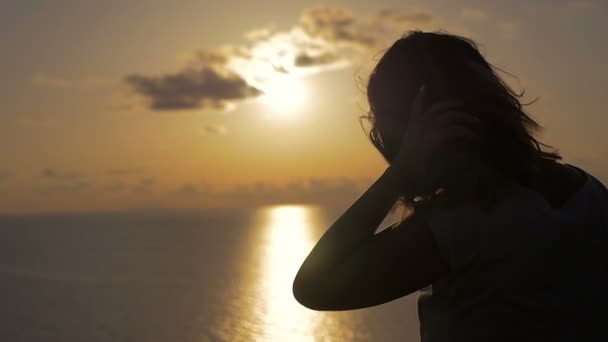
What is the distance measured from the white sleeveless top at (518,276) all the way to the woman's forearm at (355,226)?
24 cm

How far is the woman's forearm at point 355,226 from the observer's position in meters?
2.11

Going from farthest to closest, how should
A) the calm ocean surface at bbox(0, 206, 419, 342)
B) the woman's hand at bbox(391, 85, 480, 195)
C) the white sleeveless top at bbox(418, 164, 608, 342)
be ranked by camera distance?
the calm ocean surface at bbox(0, 206, 419, 342) < the woman's hand at bbox(391, 85, 480, 195) < the white sleeveless top at bbox(418, 164, 608, 342)

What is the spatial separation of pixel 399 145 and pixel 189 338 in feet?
370

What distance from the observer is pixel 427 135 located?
2119mm

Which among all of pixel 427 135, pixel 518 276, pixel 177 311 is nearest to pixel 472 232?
pixel 518 276

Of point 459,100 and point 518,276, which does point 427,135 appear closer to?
point 459,100

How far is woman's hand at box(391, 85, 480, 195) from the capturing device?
2062 mm

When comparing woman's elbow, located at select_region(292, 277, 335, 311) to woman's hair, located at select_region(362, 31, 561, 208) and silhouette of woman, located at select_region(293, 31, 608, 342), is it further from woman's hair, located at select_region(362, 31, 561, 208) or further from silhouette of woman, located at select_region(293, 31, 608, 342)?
woman's hair, located at select_region(362, 31, 561, 208)

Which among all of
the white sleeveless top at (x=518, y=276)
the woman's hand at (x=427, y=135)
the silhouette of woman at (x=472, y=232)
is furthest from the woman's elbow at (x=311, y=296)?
the woman's hand at (x=427, y=135)

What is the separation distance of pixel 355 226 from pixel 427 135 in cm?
37

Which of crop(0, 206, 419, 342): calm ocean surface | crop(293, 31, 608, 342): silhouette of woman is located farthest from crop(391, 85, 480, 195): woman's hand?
crop(0, 206, 419, 342): calm ocean surface

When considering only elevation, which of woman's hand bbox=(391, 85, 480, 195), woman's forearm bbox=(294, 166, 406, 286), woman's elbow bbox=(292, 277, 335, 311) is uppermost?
woman's hand bbox=(391, 85, 480, 195)

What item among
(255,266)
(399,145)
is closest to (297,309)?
(255,266)

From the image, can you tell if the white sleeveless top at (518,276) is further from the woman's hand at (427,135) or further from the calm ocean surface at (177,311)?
the calm ocean surface at (177,311)
